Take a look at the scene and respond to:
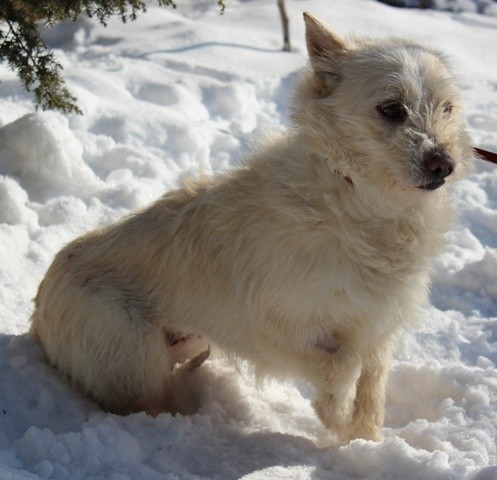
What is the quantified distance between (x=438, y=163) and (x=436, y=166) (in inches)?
0.5

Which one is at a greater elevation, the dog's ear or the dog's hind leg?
the dog's ear

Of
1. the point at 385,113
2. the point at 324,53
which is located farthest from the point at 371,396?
the point at 324,53

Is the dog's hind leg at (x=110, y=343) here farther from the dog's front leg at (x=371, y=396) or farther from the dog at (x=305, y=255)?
the dog's front leg at (x=371, y=396)

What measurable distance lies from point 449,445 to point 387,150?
1.34 meters

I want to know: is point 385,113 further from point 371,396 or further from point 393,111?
point 371,396

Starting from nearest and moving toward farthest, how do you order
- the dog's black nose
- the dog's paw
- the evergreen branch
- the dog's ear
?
the dog's black nose < the dog's ear < the dog's paw < the evergreen branch

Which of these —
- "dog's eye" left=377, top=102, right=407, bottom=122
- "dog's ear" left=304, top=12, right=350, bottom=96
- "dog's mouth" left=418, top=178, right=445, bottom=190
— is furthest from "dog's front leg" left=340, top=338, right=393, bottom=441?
"dog's ear" left=304, top=12, right=350, bottom=96

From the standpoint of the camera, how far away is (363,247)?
3266 mm

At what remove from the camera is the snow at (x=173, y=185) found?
10.5ft

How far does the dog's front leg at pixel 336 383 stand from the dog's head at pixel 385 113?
75 centimetres

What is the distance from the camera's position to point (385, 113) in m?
3.16

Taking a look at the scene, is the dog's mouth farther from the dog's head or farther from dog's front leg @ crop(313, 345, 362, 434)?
dog's front leg @ crop(313, 345, 362, 434)

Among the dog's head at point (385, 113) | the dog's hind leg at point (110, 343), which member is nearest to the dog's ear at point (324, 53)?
the dog's head at point (385, 113)

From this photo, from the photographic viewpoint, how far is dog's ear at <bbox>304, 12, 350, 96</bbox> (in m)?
3.37
